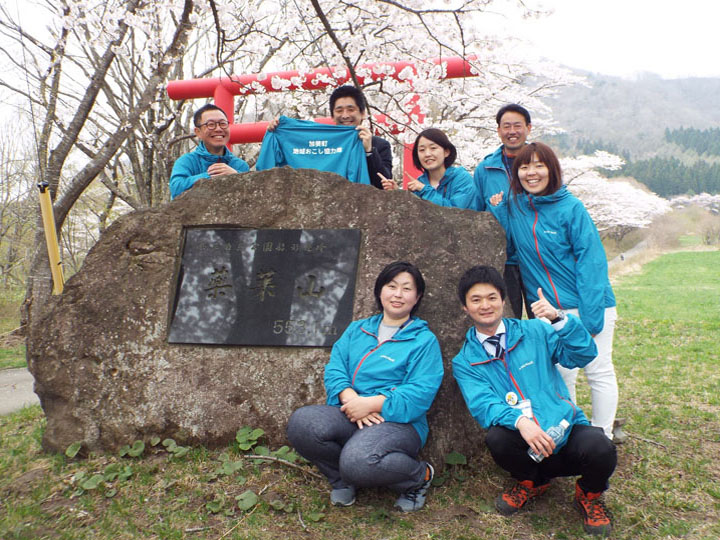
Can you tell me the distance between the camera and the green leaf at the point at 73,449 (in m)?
3.33

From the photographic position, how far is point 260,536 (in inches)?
99.9

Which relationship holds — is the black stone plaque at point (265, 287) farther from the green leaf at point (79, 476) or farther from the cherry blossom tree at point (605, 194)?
the cherry blossom tree at point (605, 194)

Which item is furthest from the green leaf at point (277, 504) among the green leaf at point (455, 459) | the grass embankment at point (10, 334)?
the grass embankment at point (10, 334)

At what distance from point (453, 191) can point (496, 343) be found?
1503 millimetres

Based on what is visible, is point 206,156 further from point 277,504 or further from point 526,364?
point 526,364

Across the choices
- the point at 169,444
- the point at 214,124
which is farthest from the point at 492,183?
the point at 169,444

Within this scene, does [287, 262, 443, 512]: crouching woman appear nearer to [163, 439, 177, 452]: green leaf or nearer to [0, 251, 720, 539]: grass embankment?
[0, 251, 720, 539]: grass embankment

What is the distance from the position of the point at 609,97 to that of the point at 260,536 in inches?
4604

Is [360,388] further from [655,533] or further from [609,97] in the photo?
[609,97]

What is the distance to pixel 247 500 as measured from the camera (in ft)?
9.08

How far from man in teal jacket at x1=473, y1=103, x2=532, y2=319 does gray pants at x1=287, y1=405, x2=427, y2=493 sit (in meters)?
1.40

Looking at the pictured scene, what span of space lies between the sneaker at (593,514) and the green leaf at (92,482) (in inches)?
109

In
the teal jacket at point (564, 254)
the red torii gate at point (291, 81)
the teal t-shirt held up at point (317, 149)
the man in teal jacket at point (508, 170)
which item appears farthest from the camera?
the red torii gate at point (291, 81)

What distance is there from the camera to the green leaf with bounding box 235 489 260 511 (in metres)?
2.74
